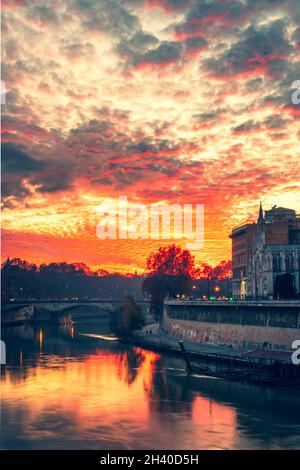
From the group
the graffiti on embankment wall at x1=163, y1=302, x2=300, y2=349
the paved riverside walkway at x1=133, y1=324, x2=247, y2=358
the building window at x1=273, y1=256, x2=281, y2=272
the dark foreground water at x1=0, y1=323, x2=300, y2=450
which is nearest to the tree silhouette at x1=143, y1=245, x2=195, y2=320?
the paved riverside walkway at x1=133, y1=324, x2=247, y2=358

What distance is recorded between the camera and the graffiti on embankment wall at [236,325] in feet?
246

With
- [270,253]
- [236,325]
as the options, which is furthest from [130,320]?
[236,325]

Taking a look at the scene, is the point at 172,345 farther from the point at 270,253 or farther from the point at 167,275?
the point at 167,275

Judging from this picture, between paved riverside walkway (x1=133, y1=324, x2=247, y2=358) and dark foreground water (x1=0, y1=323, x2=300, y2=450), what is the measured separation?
4759 millimetres

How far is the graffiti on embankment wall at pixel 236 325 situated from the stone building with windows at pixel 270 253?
8702mm

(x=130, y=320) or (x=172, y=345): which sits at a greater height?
(x=130, y=320)

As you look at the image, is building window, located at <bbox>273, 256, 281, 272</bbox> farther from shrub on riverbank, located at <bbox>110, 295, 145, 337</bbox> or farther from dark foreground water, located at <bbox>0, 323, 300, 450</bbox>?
dark foreground water, located at <bbox>0, 323, 300, 450</bbox>

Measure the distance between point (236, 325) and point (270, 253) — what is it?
27.9 m

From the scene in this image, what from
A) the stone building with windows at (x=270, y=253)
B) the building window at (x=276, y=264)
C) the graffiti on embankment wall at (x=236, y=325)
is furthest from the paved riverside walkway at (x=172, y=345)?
the building window at (x=276, y=264)

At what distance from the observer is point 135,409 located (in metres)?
55.2

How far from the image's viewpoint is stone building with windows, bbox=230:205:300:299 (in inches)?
4422

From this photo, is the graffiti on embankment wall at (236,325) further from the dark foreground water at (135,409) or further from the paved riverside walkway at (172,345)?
the dark foreground water at (135,409)

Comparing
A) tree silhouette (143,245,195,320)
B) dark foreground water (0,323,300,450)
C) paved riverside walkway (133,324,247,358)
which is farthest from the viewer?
tree silhouette (143,245,195,320)
